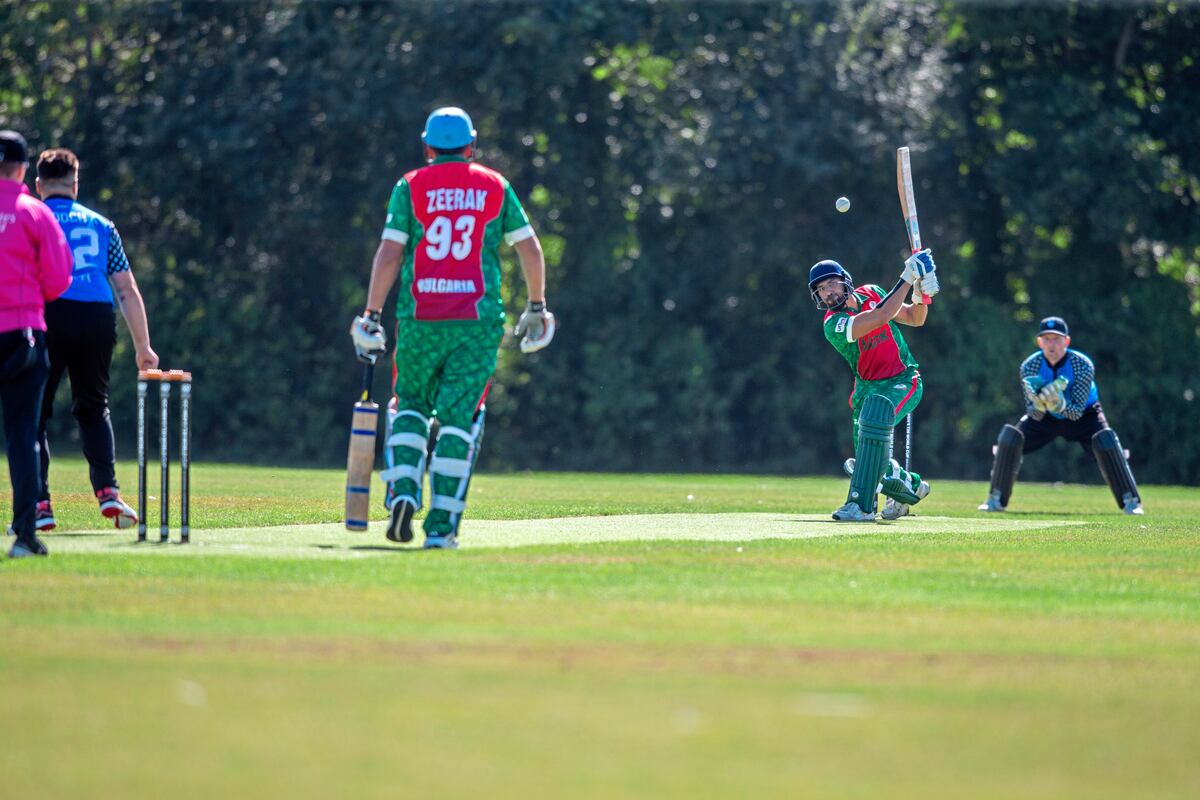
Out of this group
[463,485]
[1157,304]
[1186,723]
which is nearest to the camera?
[1186,723]

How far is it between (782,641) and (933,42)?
25.3 meters

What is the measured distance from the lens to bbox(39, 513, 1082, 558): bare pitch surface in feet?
34.6

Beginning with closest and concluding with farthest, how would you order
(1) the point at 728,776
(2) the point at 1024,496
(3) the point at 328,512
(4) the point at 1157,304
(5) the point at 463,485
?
(1) the point at 728,776 < (5) the point at 463,485 < (3) the point at 328,512 < (2) the point at 1024,496 < (4) the point at 1157,304

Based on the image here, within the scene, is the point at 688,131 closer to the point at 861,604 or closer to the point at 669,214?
the point at 669,214

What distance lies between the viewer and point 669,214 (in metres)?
31.4

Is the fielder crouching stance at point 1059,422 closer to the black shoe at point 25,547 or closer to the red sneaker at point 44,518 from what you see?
the red sneaker at point 44,518

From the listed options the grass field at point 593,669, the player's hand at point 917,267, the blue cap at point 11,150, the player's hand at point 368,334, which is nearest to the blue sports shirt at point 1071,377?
the player's hand at point 917,267

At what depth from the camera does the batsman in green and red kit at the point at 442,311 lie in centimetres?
1054

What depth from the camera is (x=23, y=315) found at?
9.81 metres

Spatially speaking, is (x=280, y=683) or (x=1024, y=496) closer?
(x=280, y=683)

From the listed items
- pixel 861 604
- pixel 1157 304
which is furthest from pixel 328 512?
pixel 1157 304

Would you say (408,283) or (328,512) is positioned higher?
(408,283)

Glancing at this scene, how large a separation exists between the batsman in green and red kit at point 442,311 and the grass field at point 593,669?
428mm

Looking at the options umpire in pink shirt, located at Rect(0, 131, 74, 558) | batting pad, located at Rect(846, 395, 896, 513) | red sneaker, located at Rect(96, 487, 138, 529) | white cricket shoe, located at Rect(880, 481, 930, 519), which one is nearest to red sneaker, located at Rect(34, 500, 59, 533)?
red sneaker, located at Rect(96, 487, 138, 529)
